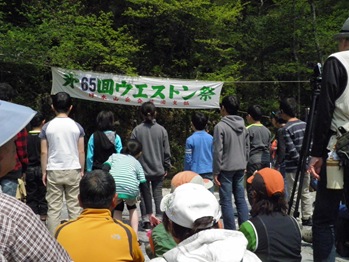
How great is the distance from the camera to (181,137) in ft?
A: 51.1

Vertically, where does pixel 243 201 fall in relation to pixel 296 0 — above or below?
below

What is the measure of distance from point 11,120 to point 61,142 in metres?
4.53

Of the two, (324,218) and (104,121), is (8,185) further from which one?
(324,218)

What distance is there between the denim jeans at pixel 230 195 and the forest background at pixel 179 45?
22.9ft

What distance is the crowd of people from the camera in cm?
201

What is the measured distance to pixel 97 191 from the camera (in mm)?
3637

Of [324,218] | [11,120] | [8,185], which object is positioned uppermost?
[11,120]

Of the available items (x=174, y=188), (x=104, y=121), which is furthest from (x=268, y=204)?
(x=104, y=121)

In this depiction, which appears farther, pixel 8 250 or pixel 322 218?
pixel 322 218

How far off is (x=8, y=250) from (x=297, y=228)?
2.18 m

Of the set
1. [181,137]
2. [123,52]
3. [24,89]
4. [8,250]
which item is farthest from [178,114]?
[8,250]

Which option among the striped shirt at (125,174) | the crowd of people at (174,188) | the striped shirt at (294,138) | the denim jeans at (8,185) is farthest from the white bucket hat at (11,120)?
the striped shirt at (294,138)

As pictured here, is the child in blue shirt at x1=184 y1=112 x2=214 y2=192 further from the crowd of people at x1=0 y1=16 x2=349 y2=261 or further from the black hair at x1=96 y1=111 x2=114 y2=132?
the black hair at x1=96 y1=111 x2=114 y2=132

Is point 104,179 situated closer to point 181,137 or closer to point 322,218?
point 322,218
